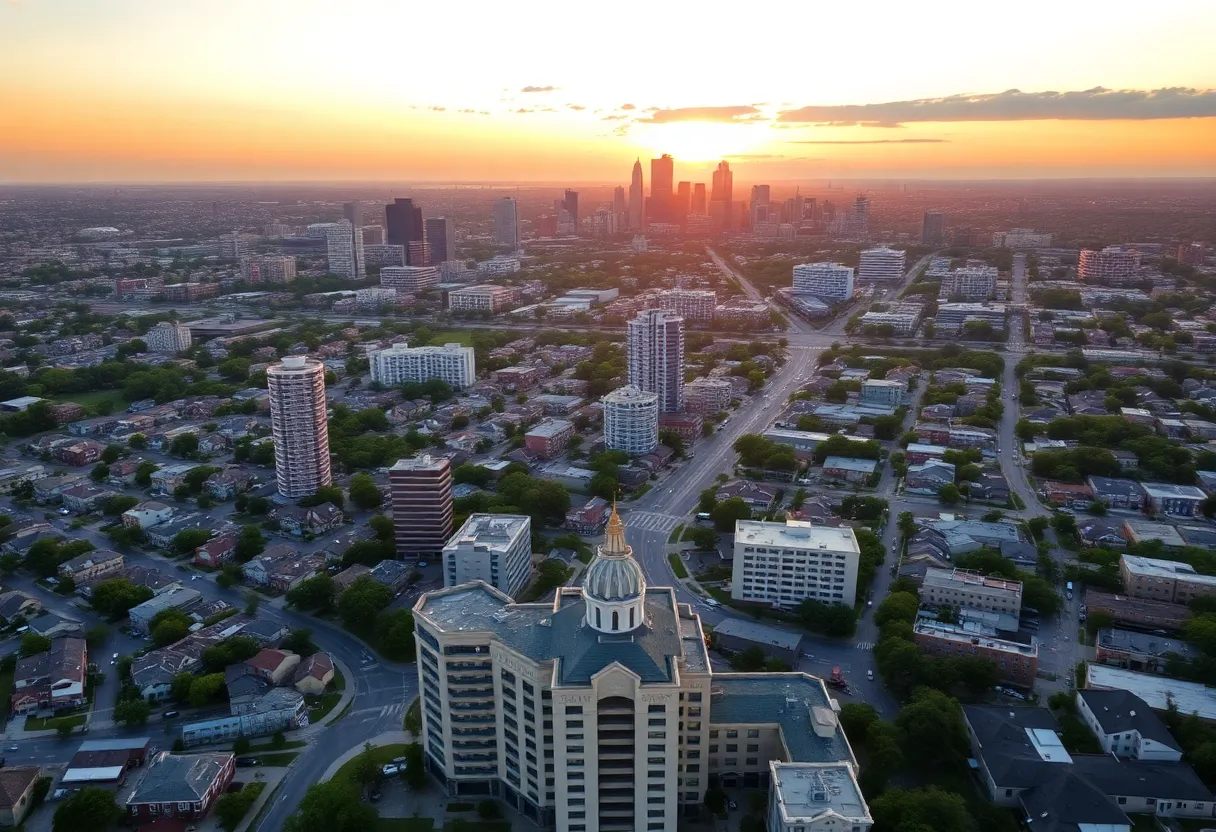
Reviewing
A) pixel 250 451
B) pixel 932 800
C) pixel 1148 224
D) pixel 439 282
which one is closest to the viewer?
pixel 932 800

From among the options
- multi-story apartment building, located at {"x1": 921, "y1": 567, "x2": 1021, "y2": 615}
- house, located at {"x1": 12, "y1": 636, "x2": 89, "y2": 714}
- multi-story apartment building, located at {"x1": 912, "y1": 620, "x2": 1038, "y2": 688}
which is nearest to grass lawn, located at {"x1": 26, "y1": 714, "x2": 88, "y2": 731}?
house, located at {"x1": 12, "y1": 636, "x2": 89, "y2": 714}

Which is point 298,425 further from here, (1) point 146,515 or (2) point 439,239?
(2) point 439,239

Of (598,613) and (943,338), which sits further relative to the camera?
(943,338)

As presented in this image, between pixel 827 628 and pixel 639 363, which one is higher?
pixel 639 363

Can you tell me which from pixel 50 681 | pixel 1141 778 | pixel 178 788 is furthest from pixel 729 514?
pixel 50 681

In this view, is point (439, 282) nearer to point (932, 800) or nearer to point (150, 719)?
point (150, 719)

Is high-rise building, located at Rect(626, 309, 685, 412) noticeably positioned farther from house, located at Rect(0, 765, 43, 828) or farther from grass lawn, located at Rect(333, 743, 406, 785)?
house, located at Rect(0, 765, 43, 828)

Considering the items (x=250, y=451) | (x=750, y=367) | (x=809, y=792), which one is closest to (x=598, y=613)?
(x=809, y=792)

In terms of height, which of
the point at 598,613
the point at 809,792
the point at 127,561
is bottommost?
the point at 127,561
